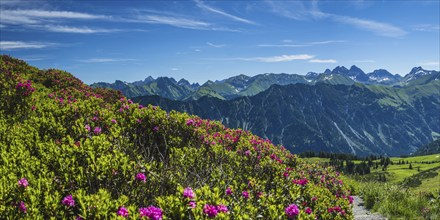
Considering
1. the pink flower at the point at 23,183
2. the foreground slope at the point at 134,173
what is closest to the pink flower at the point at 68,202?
the foreground slope at the point at 134,173

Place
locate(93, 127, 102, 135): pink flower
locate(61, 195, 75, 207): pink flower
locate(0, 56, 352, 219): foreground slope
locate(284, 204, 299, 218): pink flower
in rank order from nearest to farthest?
1. locate(0, 56, 352, 219): foreground slope
2. locate(61, 195, 75, 207): pink flower
3. locate(284, 204, 299, 218): pink flower
4. locate(93, 127, 102, 135): pink flower

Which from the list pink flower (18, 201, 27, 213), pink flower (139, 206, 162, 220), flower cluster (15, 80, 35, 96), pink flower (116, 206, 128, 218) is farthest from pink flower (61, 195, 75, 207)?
flower cluster (15, 80, 35, 96)

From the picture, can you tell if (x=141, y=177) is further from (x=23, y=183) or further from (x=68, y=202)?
(x=23, y=183)

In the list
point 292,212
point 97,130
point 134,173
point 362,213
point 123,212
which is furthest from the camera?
point 362,213

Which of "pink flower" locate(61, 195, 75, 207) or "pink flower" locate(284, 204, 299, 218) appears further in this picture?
"pink flower" locate(284, 204, 299, 218)

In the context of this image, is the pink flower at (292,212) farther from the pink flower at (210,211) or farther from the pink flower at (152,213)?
the pink flower at (152,213)

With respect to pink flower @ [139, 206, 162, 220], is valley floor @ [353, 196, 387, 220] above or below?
below

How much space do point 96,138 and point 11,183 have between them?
2.33 meters

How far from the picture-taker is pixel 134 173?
281 inches

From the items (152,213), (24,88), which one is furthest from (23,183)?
(24,88)

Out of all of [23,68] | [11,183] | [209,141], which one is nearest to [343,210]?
[209,141]

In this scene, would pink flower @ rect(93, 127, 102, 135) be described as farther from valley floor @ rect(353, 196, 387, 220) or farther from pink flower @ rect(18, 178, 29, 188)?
valley floor @ rect(353, 196, 387, 220)

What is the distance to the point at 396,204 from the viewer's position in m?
15.3

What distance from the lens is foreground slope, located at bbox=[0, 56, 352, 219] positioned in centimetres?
570
